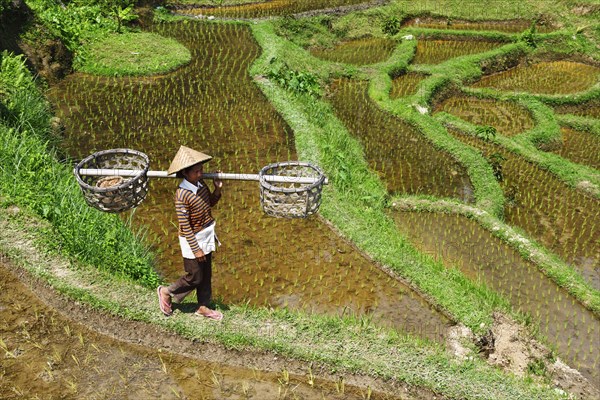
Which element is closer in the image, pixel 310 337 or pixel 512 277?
pixel 310 337

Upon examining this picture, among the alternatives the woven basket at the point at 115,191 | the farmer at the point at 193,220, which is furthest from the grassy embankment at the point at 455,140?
the woven basket at the point at 115,191

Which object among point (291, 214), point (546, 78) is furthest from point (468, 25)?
point (291, 214)

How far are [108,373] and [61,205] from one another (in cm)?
190

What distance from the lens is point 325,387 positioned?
3.86 metres

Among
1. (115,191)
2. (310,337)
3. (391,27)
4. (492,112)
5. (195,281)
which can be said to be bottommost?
(310,337)

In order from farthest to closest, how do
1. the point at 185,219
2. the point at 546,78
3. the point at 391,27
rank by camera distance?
the point at 391,27 < the point at 546,78 < the point at 185,219

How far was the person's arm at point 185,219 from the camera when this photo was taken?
11.8ft

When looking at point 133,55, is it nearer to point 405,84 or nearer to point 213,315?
point 405,84

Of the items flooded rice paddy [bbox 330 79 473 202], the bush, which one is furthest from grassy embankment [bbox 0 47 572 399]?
the bush

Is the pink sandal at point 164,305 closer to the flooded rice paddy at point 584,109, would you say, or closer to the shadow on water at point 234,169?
the shadow on water at point 234,169

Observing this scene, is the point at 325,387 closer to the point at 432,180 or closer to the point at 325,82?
the point at 432,180

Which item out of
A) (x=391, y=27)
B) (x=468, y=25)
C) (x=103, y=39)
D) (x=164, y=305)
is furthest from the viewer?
(x=468, y=25)

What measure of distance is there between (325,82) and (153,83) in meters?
3.60

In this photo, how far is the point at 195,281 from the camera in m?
3.95
